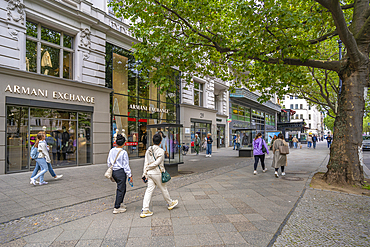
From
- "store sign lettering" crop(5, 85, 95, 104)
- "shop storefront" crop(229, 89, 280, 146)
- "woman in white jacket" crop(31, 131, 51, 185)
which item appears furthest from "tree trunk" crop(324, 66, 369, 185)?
"shop storefront" crop(229, 89, 280, 146)

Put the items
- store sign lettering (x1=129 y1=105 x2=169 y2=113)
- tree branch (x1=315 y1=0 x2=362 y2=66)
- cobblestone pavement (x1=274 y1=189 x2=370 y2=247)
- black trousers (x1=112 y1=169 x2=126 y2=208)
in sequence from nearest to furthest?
cobblestone pavement (x1=274 y1=189 x2=370 y2=247) < black trousers (x1=112 y1=169 x2=126 y2=208) < tree branch (x1=315 y1=0 x2=362 y2=66) < store sign lettering (x1=129 y1=105 x2=169 y2=113)

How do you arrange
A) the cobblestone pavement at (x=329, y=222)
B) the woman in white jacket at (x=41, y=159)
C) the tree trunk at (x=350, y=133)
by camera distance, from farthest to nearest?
1. the woman in white jacket at (x=41, y=159)
2. the tree trunk at (x=350, y=133)
3. the cobblestone pavement at (x=329, y=222)

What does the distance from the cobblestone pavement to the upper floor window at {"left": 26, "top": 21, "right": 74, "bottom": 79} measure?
11866 millimetres

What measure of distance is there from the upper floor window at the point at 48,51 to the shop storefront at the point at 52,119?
2.67 ft

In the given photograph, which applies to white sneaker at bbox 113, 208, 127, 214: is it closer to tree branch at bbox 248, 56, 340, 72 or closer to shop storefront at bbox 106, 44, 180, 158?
tree branch at bbox 248, 56, 340, 72

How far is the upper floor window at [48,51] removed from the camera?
34.8 ft

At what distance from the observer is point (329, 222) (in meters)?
4.43

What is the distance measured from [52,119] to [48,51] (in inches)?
135

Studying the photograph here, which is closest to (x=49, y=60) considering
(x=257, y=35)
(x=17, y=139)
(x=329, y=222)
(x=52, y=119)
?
(x=52, y=119)

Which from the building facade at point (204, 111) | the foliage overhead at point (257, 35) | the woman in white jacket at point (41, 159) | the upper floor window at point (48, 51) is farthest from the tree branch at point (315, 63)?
the building facade at point (204, 111)

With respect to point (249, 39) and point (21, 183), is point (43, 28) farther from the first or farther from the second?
point (249, 39)

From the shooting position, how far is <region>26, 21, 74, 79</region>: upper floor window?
10.6m

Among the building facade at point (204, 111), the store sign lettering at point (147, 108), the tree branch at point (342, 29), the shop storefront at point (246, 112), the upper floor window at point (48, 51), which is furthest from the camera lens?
the shop storefront at point (246, 112)

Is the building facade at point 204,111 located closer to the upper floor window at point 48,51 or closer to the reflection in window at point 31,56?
the upper floor window at point 48,51
